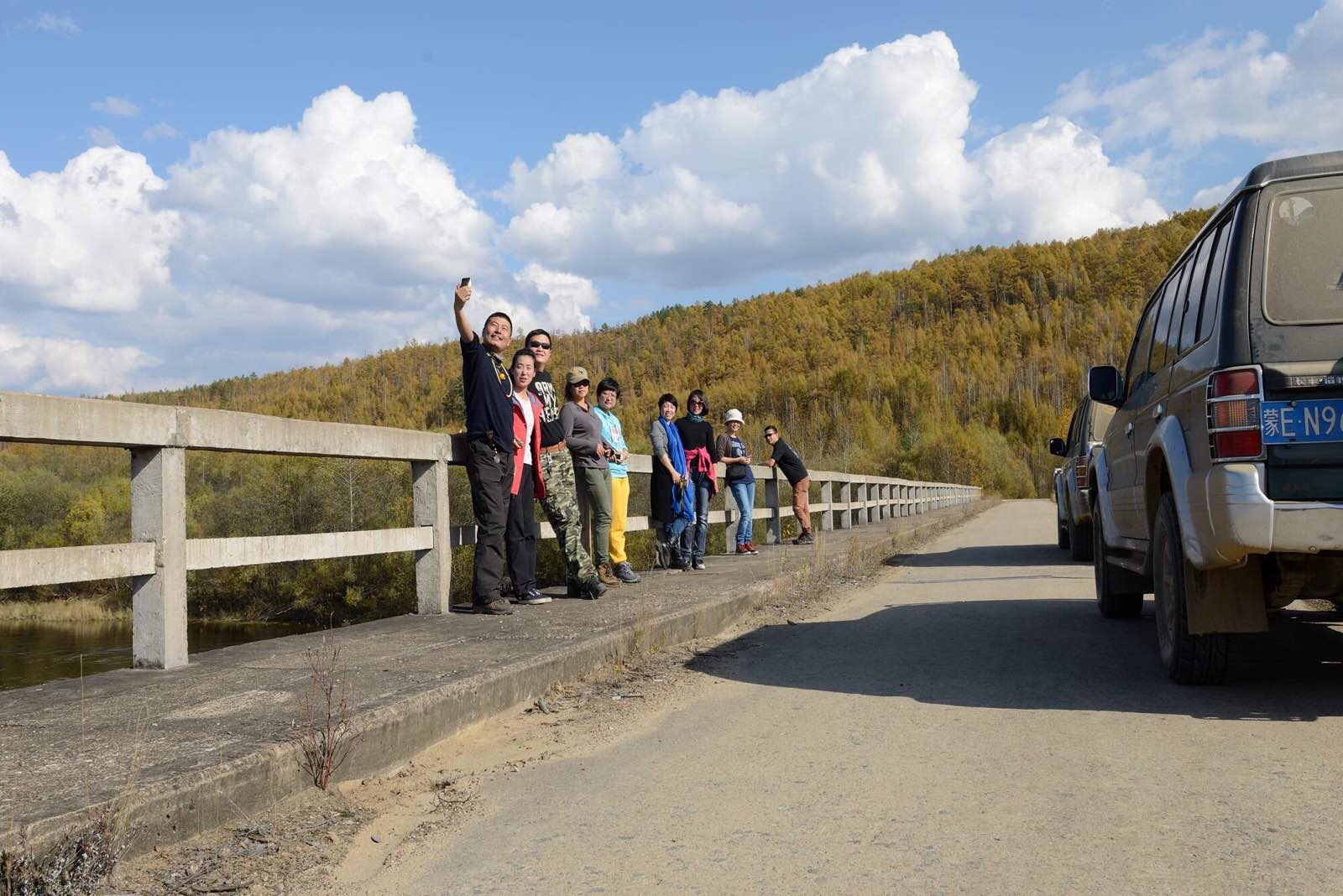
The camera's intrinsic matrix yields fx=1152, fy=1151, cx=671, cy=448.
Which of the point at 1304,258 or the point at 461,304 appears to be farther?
the point at 461,304

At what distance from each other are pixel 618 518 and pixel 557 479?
166cm

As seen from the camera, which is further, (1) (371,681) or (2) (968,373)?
(2) (968,373)

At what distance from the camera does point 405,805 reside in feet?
12.2

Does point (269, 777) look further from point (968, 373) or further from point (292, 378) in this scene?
point (968, 373)

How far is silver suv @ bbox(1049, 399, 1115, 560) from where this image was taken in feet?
41.0

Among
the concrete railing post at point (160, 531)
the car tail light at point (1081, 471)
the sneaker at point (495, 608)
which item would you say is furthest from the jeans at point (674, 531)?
the concrete railing post at point (160, 531)

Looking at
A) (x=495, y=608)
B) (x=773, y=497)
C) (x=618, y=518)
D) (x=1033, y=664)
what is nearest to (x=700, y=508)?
(x=618, y=518)

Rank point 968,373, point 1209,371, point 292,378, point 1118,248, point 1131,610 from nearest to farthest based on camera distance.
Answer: point 1209,371 → point 1131,610 → point 292,378 → point 968,373 → point 1118,248

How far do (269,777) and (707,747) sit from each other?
1740mm

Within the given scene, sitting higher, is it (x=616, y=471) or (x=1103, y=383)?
(x=1103, y=383)

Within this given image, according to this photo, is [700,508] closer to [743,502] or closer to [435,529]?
[743,502]

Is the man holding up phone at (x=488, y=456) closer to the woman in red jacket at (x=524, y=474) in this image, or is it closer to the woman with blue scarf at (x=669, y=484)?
the woman in red jacket at (x=524, y=474)

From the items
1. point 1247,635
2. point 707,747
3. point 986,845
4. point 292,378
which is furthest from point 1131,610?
point 292,378

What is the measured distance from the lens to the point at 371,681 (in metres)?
4.84
